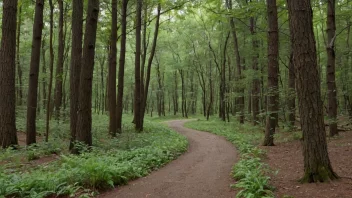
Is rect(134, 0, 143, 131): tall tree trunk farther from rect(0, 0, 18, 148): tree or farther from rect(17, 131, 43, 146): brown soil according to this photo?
rect(0, 0, 18, 148): tree

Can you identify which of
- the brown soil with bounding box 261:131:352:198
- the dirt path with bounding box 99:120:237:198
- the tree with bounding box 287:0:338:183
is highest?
the tree with bounding box 287:0:338:183

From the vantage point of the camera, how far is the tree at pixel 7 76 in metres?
10.2

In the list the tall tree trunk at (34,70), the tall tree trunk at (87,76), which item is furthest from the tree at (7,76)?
the tall tree trunk at (87,76)

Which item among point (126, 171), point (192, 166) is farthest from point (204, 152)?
point (126, 171)

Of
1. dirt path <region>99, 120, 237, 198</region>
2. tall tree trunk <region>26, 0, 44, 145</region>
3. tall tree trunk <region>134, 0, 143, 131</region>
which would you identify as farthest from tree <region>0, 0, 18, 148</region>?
tall tree trunk <region>134, 0, 143, 131</region>

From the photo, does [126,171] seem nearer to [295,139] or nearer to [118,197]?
[118,197]

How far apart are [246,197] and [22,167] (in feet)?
22.2

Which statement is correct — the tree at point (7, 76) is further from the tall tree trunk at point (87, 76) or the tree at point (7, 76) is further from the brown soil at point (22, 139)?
the tall tree trunk at point (87, 76)

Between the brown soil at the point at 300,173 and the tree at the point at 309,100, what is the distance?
0.30 m

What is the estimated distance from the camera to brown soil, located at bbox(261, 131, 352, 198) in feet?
16.4

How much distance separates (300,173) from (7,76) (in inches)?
431

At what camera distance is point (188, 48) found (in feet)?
121

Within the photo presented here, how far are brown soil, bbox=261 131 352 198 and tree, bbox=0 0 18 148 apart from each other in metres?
9.92

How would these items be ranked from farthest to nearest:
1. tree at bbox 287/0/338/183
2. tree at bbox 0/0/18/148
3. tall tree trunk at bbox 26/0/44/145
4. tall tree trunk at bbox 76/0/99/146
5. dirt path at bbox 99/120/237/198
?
tall tree trunk at bbox 26/0/44/145 < tree at bbox 0/0/18/148 < tall tree trunk at bbox 76/0/99/146 < dirt path at bbox 99/120/237/198 < tree at bbox 287/0/338/183
